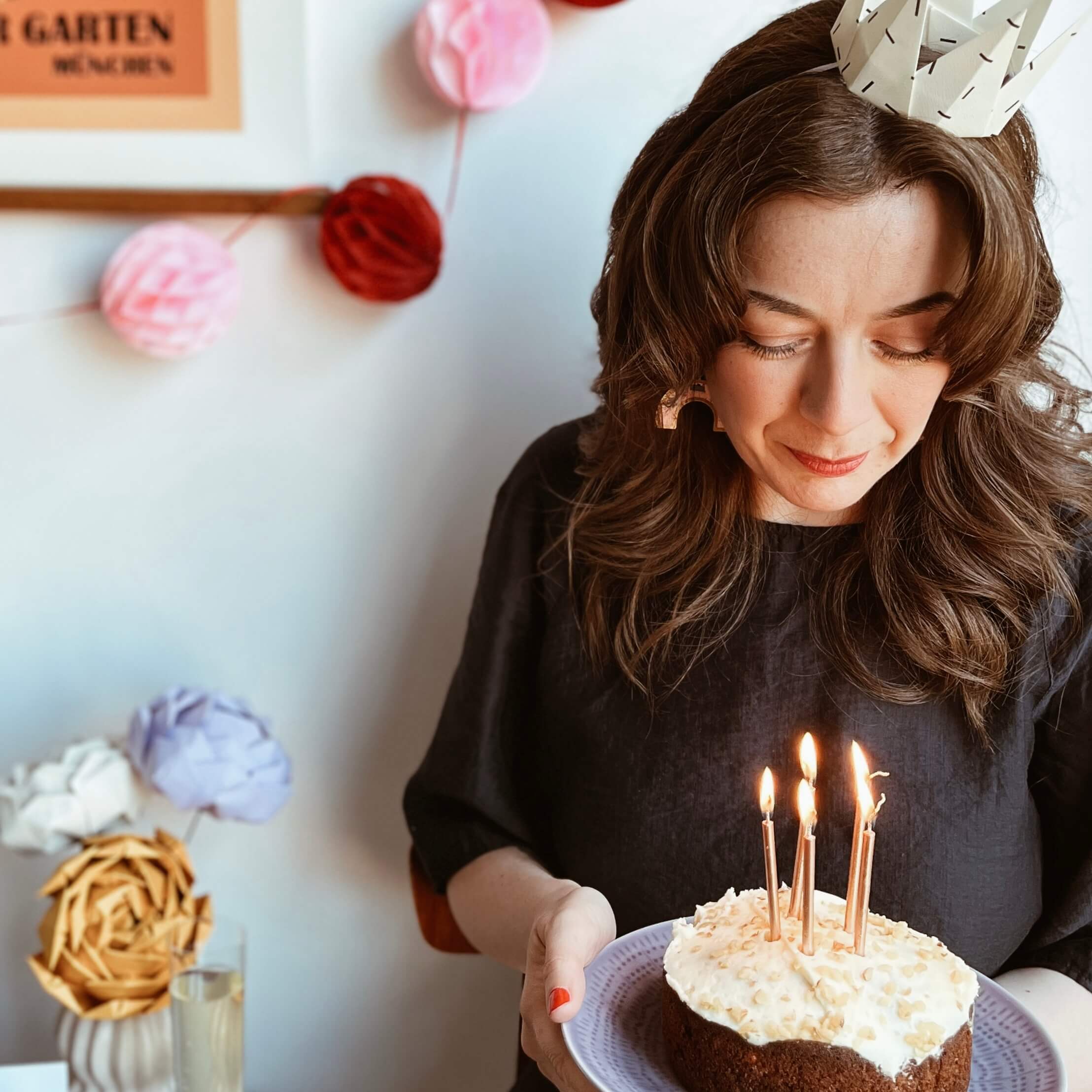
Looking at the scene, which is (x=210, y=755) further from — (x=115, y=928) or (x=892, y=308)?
(x=892, y=308)

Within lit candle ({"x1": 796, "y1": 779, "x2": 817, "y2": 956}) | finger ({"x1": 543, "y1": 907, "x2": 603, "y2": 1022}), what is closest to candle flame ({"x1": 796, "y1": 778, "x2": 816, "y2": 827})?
lit candle ({"x1": 796, "y1": 779, "x2": 817, "y2": 956})

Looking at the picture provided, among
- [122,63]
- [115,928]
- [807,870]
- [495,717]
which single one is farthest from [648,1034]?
[122,63]

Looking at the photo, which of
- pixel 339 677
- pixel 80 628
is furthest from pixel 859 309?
pixel 80 628

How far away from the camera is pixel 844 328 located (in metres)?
0.86

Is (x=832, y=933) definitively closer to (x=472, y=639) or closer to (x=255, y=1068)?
(x=472, y=639)

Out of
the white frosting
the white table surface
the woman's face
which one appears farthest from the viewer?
the white table surface

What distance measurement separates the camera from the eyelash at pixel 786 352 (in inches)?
34.5

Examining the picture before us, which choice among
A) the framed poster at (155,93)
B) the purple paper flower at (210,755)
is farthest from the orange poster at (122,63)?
the purple paper flower at (210,755)

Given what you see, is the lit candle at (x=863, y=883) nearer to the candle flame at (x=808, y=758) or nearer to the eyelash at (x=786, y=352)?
the candle flame at (x=808, y=758)

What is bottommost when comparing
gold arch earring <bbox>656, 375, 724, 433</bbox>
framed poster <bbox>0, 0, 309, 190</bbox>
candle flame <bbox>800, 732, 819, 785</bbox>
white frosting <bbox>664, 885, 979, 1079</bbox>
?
white frosting <bbox>664, 885, 979, 1079</bbox>

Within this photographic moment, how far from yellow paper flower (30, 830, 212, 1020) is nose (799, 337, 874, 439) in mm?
822

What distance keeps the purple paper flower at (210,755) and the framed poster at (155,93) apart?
1.80 ft

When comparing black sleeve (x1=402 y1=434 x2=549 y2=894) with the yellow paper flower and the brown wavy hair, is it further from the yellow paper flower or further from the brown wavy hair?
the yellow paper flower

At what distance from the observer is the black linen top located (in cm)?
102
